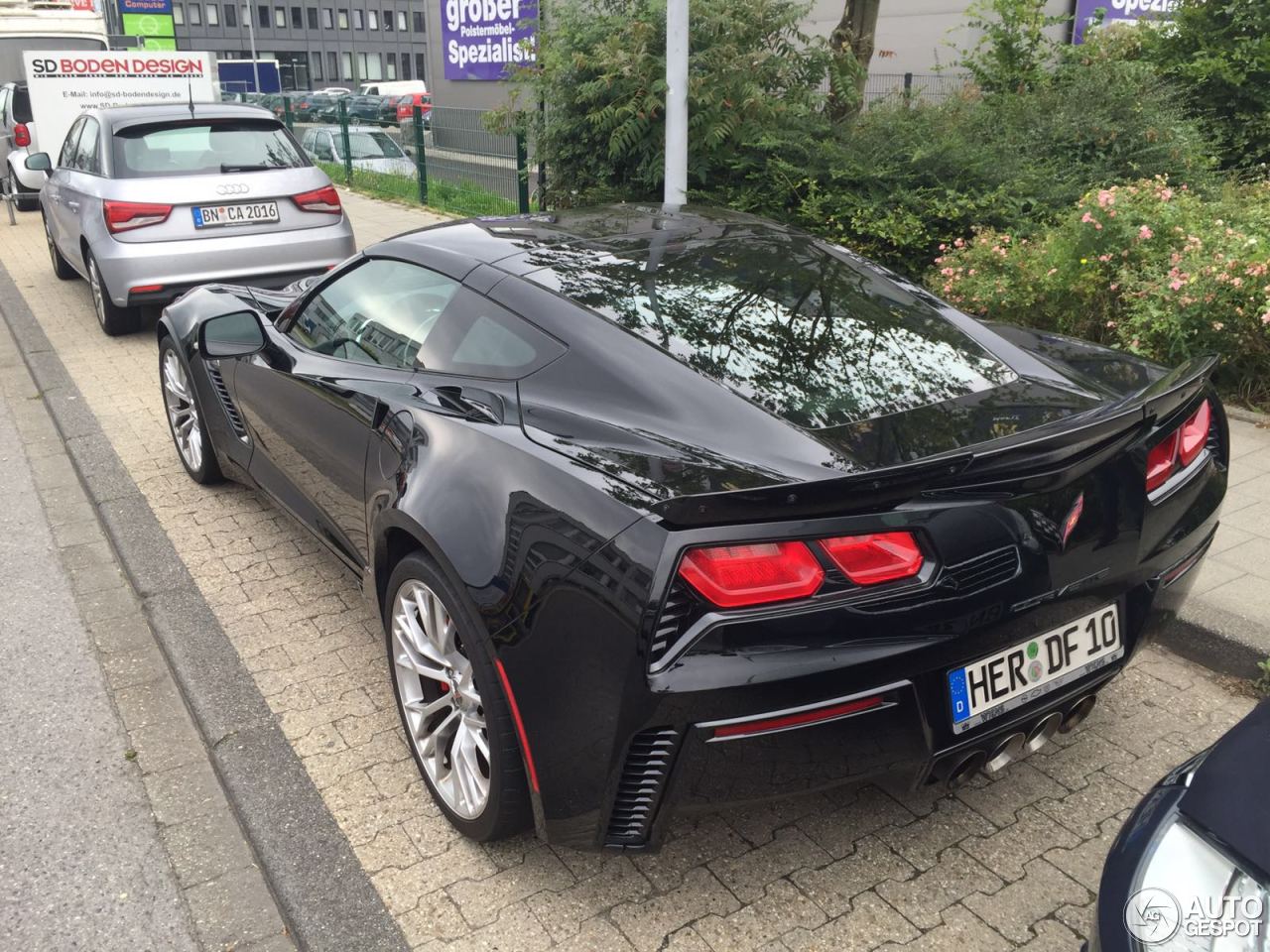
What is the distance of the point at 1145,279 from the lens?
5895 millimetres

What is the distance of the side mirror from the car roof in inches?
179

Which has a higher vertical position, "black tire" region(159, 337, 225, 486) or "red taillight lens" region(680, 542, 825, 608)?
"red taillight lens" region(680, 542, 825, 608)

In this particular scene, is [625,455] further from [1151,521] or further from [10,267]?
[10,267]

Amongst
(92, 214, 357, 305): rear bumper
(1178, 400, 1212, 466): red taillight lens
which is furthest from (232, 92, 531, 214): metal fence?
(1178, 400, 1212, 466): red taillight lens

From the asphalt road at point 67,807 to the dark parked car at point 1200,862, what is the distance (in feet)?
6.52

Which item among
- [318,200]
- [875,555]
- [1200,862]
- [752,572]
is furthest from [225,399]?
[318,200]

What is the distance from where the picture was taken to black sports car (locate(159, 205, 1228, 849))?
6.88ft

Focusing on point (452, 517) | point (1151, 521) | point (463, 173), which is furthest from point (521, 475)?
point (463, 173)

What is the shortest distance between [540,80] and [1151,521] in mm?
8091

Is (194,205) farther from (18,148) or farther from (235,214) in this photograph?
(18,148)

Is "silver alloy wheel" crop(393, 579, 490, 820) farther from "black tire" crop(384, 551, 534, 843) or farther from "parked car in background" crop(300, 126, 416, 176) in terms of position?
"parked car in background" crop(300, 126, 416, 176)

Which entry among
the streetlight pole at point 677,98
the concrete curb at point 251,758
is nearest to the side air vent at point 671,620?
the concrete curb at point 251,758

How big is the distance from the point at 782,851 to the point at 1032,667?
798 millimetres

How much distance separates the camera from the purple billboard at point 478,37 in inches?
862
